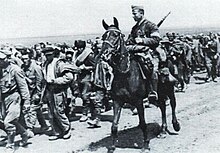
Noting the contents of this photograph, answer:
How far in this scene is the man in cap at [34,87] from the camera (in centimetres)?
973

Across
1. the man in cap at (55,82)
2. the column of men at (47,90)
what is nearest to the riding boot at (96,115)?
the column of men at (47,90)

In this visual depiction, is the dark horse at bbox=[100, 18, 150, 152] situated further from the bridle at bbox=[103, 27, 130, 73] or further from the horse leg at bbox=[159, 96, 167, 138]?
the horse leg at bbox=[159, 96, 167, 138]

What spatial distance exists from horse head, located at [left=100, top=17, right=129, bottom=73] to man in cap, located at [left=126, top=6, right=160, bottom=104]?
414 millimetres

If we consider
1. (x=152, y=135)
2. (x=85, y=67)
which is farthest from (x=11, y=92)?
(x=152, y=135)

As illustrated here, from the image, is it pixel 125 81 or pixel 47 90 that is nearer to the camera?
pixel 125 81

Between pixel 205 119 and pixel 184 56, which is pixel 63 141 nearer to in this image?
pixel 205 119

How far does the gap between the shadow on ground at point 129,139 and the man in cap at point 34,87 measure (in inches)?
79.6

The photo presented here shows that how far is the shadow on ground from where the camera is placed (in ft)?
27.1

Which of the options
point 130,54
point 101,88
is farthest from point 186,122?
point 130,54

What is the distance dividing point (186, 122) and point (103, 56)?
13.0 ft

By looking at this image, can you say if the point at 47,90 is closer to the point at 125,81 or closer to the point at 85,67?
the point at 85,67

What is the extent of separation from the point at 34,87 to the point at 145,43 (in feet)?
12.1

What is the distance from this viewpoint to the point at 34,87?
1012 centimetres

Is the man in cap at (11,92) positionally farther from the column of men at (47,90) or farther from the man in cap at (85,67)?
the man in cap at (85,67)
